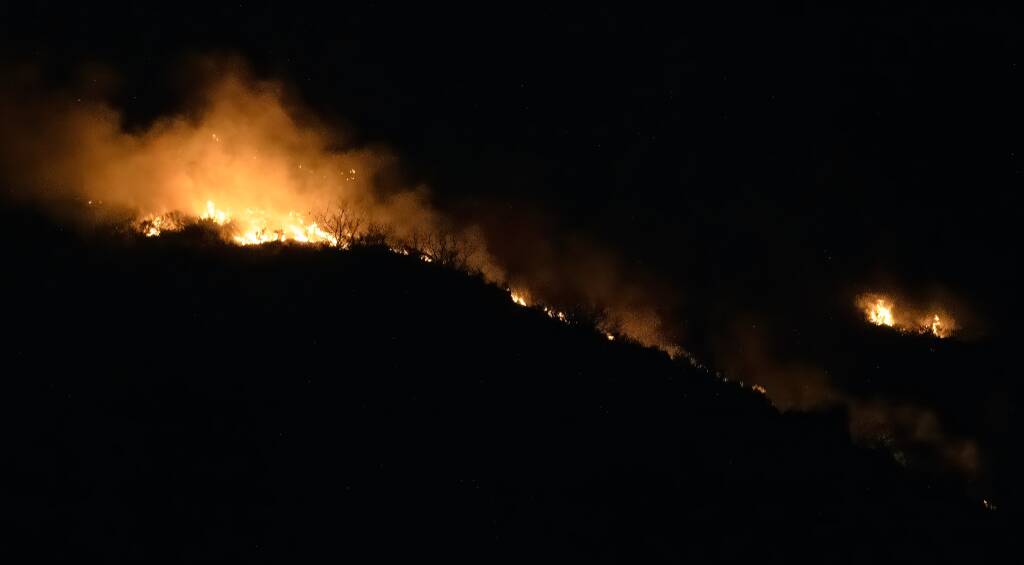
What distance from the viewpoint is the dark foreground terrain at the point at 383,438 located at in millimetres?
8438

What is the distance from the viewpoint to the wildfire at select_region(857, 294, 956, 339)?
26.3 meters

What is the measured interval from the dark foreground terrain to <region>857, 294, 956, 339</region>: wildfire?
13.4m

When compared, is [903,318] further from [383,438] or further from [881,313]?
[383,438]

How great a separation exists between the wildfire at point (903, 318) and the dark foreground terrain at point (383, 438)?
13.4 meters

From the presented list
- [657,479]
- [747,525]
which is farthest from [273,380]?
[747,525]

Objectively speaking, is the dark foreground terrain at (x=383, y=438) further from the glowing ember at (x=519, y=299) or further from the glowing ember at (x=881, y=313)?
the glowing ember at (x=881, y=313)

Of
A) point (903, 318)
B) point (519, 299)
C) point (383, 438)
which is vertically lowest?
point (383, 438)

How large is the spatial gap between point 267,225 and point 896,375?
1820 centimetres

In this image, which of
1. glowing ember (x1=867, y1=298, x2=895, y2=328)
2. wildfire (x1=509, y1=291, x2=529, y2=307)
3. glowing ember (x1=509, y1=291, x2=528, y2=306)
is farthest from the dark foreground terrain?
glowing ember (x1=867, y1=298, x2=895, y2=328)

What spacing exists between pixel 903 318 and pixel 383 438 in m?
22.6

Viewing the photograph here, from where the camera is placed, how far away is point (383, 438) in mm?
9766

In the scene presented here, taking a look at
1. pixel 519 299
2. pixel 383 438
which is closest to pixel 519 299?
pixel 519 299

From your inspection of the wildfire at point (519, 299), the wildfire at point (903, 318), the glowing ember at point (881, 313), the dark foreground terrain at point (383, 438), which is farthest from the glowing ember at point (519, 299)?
the wildfire at point (903, 318)

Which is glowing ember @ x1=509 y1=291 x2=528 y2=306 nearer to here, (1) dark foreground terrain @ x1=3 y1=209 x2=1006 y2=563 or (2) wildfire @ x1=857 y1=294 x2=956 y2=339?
(1) dark foreground terrain @ x1=3 y1=209 x2=1006 y2=563
